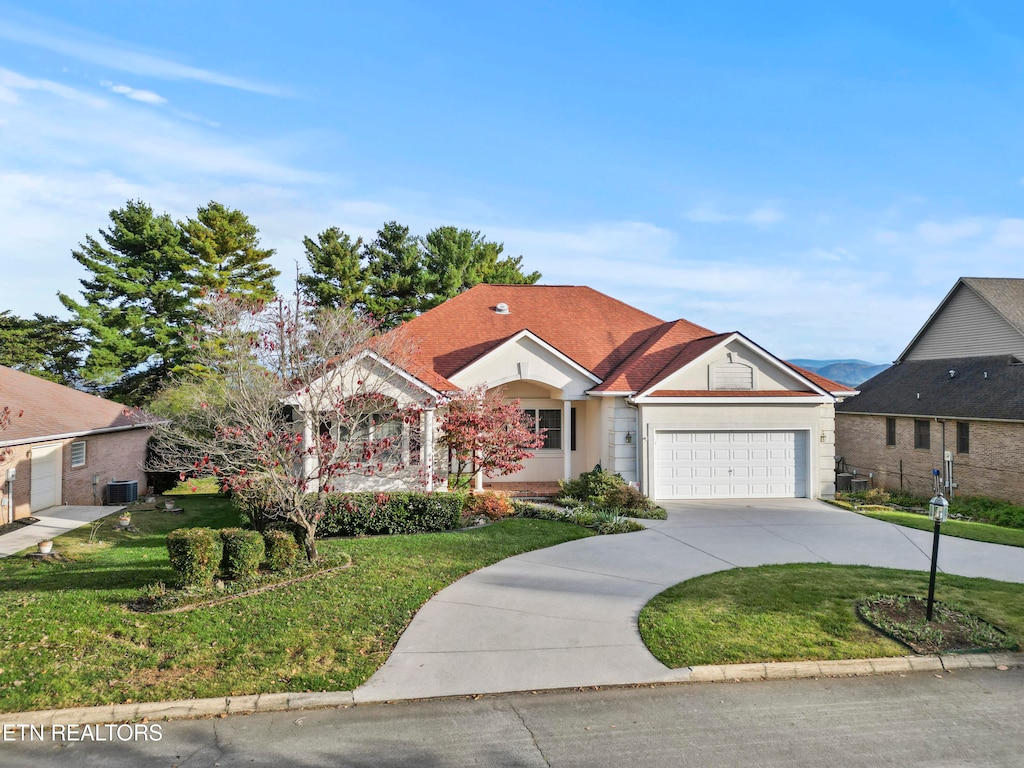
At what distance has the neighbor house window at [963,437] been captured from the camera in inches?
846

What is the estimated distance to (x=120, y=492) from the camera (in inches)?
765

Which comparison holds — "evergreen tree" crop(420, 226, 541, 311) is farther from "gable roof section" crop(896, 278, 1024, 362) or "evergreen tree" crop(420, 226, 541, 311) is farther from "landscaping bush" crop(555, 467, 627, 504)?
"gable roof section" crop(896, 278, 1024, 362)

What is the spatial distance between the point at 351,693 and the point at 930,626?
685 centimetres

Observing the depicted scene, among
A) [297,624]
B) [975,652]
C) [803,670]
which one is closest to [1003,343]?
[975,652]

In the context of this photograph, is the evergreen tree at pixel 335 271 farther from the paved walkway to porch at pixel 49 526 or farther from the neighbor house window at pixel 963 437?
the neighbor house window at pixel 963 437

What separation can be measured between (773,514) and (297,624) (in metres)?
12.1

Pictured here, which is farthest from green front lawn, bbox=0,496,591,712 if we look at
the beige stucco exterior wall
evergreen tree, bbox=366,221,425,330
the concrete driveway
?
evergreen tree, bbox=366,221,425,330

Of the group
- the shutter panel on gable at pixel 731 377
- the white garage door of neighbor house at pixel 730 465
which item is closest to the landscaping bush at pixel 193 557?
the white garage door of neighbor house at pixel 730 465

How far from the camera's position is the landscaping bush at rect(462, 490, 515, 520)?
48.8 feet

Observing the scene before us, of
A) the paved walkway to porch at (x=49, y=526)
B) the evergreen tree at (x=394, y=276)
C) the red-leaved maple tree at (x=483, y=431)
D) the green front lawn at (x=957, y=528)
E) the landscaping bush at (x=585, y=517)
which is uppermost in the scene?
the evergreen tree at (x=394, y=276)

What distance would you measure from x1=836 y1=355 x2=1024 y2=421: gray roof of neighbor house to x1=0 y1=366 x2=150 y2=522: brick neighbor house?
2775cm

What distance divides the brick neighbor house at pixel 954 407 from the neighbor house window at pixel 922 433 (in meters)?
A: 0.04

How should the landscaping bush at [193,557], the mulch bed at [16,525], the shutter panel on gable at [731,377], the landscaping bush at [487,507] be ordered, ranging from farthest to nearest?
the shutter panel on gable at [731,377], the landscaping bush at [487,507], the mulch bed at [16,525], the landscaping bush at [193,557]

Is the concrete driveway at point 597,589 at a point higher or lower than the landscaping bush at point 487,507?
lower
